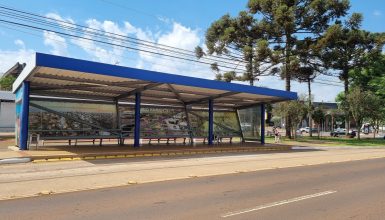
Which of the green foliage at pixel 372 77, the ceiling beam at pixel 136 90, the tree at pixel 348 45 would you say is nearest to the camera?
the ceiling beam at pixel 136 90

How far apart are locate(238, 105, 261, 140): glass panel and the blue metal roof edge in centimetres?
459

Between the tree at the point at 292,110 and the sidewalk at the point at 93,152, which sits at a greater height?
the tree at the point at 292,110

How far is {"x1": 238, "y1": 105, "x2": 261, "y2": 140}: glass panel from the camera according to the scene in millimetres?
30484

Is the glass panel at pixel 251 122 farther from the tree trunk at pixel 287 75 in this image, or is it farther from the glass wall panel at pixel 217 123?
the tree trunk at pixel 287 75

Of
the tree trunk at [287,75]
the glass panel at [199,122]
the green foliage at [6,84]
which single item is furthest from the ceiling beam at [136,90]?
the green foliage at [6,84]

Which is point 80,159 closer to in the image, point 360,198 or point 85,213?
point 85,213

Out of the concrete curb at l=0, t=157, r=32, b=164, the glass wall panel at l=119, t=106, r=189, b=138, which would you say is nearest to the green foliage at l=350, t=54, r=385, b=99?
the glass wall panel at l=119, t=106, r=189, b=138

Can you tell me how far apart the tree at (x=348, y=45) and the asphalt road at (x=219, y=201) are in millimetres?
29514

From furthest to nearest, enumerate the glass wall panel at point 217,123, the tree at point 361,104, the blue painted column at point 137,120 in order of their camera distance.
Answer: the tree at point 361,104 < the glass wall panel at point 217,123 < the blue painted column at point 137,120

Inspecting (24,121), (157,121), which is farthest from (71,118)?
(157,121)

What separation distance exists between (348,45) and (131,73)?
33068mm

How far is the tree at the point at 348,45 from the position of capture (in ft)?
129

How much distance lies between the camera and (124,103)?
2578 cm

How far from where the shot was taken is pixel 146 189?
10.1 meters
